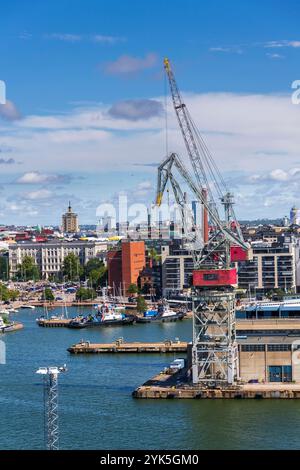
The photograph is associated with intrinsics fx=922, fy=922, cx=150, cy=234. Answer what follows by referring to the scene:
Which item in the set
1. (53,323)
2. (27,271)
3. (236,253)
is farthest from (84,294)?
(236,253)

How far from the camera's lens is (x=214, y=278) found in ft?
52.1

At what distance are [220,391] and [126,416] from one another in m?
1.99

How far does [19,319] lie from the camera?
108ft

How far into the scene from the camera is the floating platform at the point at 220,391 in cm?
1493

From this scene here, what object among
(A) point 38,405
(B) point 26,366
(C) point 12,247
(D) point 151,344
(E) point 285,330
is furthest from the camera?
(C) point 12,247

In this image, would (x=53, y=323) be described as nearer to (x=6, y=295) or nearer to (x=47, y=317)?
(x=47, y=317)

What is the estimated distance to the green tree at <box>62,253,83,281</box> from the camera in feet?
157

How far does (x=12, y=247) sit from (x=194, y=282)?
126 feet

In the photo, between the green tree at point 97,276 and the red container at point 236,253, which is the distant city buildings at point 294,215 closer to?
the green tree at point 97,276

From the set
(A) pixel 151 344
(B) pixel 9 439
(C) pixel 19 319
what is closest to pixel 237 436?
(B) pixel 9 439

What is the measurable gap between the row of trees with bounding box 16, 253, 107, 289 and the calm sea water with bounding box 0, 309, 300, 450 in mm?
22250

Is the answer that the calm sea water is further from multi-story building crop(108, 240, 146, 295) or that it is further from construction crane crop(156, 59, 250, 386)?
multi-story building crop(108, 240, 146, 295)

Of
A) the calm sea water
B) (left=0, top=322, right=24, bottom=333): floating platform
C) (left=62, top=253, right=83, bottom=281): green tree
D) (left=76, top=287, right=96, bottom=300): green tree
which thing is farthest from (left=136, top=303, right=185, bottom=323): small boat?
(left=62, top=253, right=83, bottom=281): green tree
